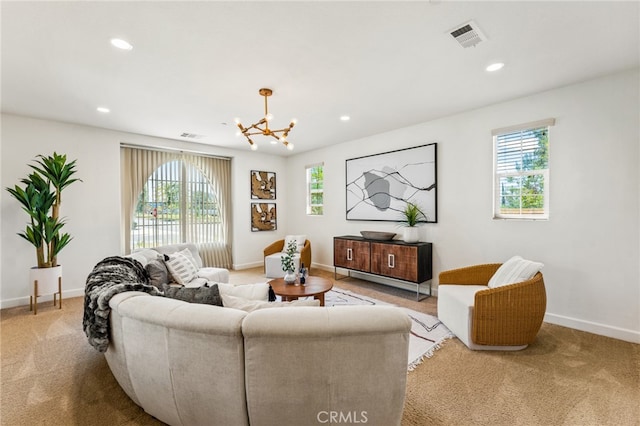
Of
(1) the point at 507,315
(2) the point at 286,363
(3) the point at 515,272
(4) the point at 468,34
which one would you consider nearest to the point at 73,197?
(2) the point at 286,363

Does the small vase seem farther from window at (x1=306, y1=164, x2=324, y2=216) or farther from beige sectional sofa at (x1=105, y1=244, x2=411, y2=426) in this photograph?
window at (x1=306, y1=164, x2=324, y2=216)

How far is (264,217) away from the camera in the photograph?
6.64 metres

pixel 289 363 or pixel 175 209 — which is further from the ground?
pixel 175 209

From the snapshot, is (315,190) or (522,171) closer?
(522,171)

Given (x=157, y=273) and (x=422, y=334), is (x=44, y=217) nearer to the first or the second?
(x=157, y=273)

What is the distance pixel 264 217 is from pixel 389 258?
342 cm

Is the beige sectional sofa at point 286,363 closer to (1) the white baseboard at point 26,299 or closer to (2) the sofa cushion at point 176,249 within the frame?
(2) the sofa cushion at point 176,249

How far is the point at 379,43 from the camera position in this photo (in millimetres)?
2242

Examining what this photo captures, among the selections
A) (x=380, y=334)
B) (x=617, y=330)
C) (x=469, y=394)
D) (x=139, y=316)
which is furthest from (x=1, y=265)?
(x=617, y=330)

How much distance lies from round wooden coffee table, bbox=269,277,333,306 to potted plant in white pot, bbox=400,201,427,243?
5.27ft

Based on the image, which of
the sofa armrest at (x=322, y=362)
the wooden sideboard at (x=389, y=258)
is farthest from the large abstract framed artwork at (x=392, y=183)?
the sofa armrest at (x=322, y=362)

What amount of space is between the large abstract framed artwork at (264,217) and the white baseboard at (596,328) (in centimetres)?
529

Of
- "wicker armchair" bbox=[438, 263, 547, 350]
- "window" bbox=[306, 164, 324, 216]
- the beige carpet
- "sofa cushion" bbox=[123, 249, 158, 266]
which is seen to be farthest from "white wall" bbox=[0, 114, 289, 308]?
"wicker armchair" bbox=[438, 263, 547, 350]

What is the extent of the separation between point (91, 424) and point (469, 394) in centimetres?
250
